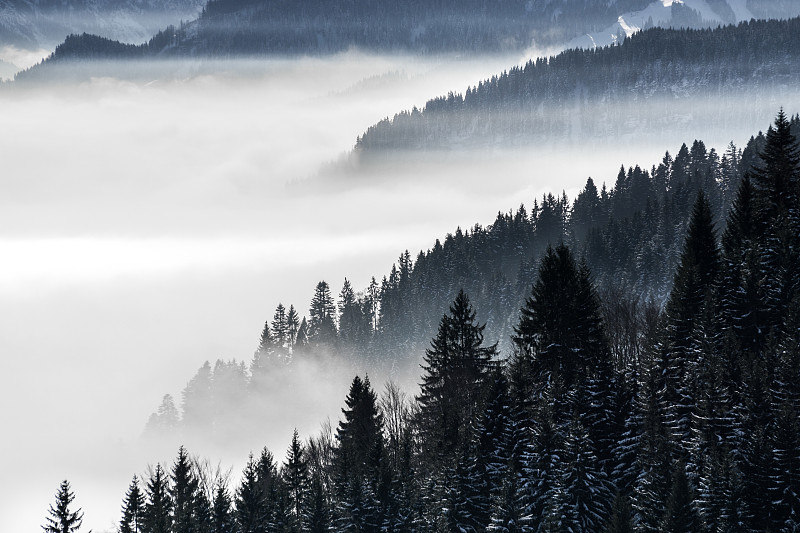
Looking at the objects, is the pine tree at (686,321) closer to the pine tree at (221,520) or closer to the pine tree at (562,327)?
the pine tree at (562,327)

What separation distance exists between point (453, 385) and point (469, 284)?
85.2 meters

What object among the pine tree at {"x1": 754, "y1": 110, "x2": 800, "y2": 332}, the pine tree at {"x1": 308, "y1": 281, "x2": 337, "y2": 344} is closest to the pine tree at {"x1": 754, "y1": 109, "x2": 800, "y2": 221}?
the pine tree at {"x1": 754, "y1": 110, "x2": 800, "y2": 332}

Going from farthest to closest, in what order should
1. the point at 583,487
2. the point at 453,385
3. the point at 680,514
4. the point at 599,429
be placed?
the point at 453,385 → the point at 599,429 → the point at 583,487 → the point at 680,514

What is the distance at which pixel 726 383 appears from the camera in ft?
153

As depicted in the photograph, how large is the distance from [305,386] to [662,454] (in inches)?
4179

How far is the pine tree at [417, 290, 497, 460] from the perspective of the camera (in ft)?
185

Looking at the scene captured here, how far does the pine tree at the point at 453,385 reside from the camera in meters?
56.4

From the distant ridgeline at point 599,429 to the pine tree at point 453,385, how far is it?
0.13m

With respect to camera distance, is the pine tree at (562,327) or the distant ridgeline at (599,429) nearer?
the distant ridgeline at (599,429)

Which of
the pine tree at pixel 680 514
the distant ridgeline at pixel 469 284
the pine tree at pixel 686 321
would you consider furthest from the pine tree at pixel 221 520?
the distant ridgeline at pixel 469 284

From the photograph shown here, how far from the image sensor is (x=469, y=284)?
484 feet

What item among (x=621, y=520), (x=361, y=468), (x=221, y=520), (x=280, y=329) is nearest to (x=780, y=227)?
(x=621, y=520)

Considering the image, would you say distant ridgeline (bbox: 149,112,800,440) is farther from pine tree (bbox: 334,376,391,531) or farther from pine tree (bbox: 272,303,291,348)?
pine tree (bbox: 334,376,391,531)

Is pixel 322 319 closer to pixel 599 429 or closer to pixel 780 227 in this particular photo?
pixel 780 227
